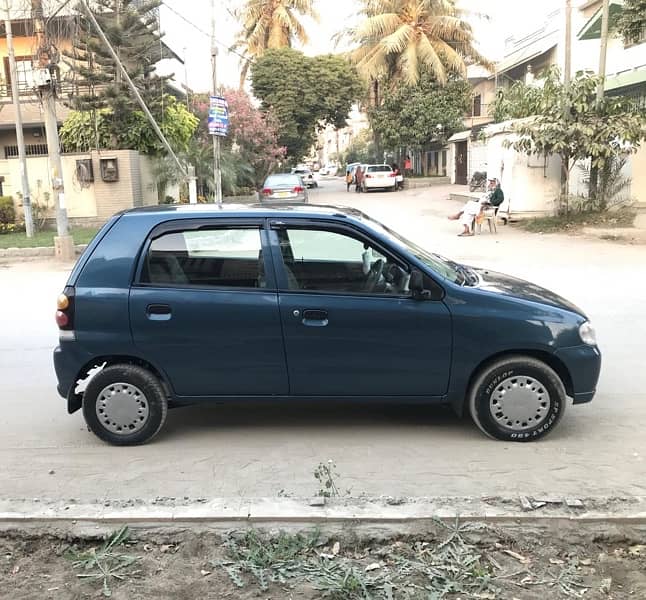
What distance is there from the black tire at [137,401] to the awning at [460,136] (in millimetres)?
33715

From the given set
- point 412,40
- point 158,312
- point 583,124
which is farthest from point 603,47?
point 412,40

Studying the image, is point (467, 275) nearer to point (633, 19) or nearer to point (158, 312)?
point (158, 312)

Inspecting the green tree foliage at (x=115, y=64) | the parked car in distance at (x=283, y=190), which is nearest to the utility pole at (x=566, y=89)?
the parked car in distance at (x=283, y=190)

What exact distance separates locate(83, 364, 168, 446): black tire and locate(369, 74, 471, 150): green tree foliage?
118 ft

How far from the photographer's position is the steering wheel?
4.58 metres

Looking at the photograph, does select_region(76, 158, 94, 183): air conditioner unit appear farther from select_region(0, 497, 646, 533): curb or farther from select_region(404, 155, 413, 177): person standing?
select_region(404, 155, 413, 177): person standing

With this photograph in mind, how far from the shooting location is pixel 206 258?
4.64 metres

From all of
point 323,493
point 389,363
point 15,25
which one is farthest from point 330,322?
point 15,25

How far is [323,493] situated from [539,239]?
46.4ft

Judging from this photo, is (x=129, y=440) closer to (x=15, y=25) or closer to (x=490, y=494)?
(x=490, y=494)

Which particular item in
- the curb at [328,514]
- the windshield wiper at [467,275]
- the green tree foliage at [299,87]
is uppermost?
the green tree foliage at [299,87]

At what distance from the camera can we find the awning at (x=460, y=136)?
36281mm

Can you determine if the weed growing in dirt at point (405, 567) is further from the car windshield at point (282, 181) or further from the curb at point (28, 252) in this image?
the car windshield at point (282, 181)

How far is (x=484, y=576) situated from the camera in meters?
3.06
